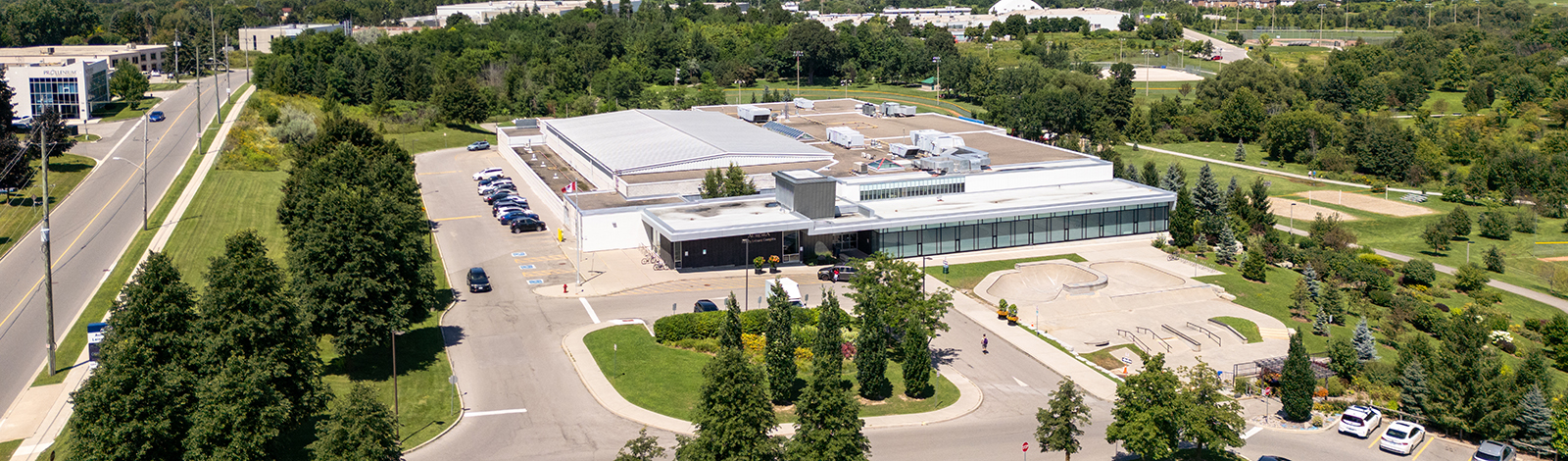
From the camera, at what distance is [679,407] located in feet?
153

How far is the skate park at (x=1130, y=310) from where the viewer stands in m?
57.7

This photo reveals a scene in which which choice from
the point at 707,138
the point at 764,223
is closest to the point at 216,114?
the point at 707,138

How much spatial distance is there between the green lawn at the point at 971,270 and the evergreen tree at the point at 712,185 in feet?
54.1

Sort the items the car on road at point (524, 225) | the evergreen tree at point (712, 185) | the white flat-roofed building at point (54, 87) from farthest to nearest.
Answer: the white flat-roofed building at point (54, 87)
the evergreen tree at point (712, 185)
the car on road at point (524, 225)

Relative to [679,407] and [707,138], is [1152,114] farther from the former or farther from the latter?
[679,407]

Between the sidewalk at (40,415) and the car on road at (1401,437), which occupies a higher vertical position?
the sidewalk at (40,415)

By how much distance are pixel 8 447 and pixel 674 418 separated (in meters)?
23.2

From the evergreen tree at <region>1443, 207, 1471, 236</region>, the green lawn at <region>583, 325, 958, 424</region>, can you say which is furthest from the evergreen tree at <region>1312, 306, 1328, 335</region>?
the evergreen tree at <region>1443, 207, 1471, 236</region>

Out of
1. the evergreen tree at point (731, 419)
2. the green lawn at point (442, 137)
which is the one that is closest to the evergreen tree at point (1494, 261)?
the evergreen tree at point (731, 419)

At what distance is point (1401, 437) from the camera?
146ft

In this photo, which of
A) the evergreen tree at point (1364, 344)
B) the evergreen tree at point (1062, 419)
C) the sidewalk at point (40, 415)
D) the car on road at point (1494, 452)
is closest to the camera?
the evergreen tree at point (1062, 419)

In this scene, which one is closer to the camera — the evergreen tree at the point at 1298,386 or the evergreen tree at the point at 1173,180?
the evergreen tree at the point at 1298,386

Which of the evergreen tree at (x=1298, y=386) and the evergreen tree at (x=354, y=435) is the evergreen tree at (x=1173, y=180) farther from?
the evergreen tree at (x=354, y=435)

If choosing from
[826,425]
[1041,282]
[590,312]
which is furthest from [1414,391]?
[590,312]
